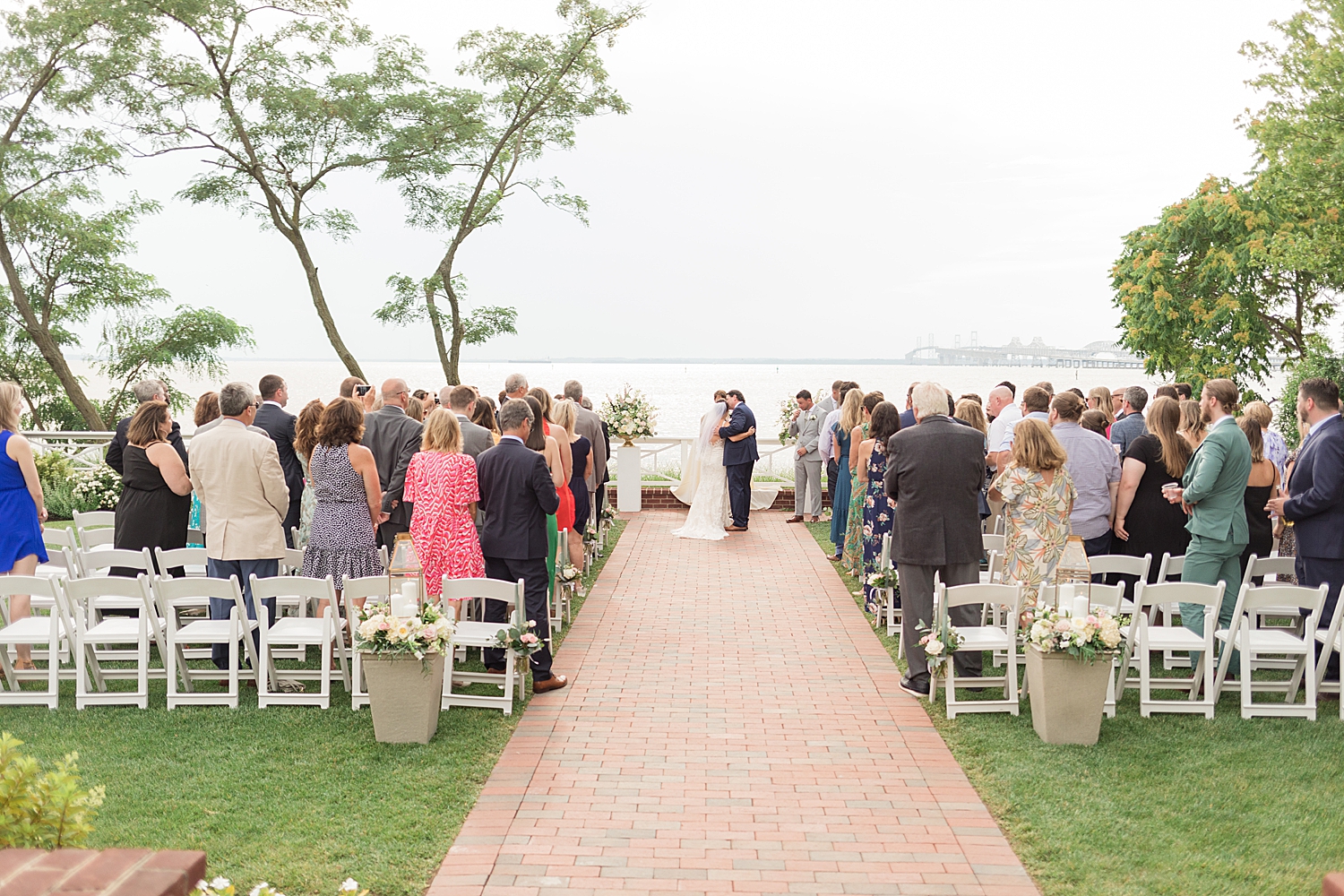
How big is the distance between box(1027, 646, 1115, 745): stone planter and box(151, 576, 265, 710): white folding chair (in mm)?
4634

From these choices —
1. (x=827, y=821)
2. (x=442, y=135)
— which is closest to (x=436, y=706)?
(x=827, y=821)

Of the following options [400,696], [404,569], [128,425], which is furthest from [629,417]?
[400,696]

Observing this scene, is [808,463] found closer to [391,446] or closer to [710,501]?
[710,501]

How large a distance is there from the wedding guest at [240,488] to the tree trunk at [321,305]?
55.6 ft

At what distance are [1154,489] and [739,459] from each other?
7.22 m

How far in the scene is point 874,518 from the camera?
31.8 feet

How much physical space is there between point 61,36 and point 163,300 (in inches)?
213

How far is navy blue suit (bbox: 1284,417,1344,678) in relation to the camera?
6.70m

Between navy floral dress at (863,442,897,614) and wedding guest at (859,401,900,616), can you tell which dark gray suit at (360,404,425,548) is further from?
navy floral dress at (863,442,897,614)

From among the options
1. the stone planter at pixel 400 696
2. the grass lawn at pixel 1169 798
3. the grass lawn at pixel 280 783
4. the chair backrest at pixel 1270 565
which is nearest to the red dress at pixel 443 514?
the grass lawn at pixel 280 783

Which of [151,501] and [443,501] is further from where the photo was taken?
[151,501]

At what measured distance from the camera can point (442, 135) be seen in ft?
76.6

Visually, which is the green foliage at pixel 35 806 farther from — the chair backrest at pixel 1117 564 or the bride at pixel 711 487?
the bride at pixel 711 487

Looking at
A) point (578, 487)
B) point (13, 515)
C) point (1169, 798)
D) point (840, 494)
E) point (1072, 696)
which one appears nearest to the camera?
point (1169, 798)
